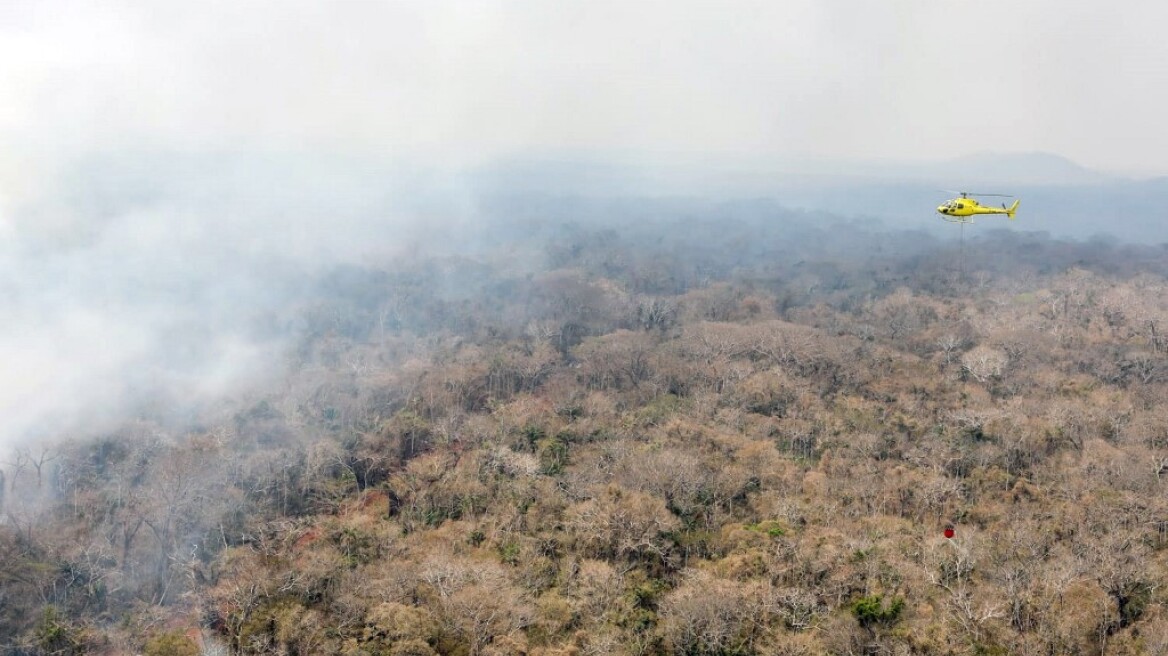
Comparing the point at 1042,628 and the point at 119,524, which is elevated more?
the point at 1042,628

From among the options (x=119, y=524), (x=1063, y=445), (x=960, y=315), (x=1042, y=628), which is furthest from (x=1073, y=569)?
(x=960, y=315)

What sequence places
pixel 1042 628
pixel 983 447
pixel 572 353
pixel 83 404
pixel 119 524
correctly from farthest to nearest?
pixel 572 353, pixel 83 404, pixel 983 447, pixel 119 524, pixel 1042 628

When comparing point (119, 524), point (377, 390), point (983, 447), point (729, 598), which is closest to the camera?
point (729, 598)

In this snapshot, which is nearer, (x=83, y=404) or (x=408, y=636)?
(x=408, y=636)

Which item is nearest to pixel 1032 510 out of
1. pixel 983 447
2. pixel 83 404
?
pixel 983 447

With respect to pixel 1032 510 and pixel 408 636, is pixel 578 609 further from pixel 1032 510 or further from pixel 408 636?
pixel 1032 510

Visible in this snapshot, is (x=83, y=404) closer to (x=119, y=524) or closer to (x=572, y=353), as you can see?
(x=119, y=524)
